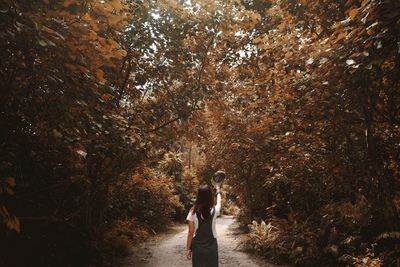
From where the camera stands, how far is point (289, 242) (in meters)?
10.6

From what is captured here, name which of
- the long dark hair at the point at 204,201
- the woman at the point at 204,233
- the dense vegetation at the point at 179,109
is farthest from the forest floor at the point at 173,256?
the long dark hair at the point at 204,201

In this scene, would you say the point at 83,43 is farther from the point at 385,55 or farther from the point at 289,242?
the point at 289,242

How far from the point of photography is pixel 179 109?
979 cm

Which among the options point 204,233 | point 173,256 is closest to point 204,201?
point 204,233

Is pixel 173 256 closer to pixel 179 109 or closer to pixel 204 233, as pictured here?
pixel 179 109

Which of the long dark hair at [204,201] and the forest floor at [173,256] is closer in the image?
the long dark hair at [204,201]

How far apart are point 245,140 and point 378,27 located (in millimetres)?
9181

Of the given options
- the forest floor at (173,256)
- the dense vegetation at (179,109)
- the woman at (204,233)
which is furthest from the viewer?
the forest floor at (173,256)

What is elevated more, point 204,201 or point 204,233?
point 204,201

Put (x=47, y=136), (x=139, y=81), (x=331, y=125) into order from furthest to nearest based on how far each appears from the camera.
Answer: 1. (x=139, y=81)
2. (x=331, y=125)
3. (x=47, y=136)

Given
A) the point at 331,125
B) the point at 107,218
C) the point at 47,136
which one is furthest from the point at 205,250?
the point at 107,218

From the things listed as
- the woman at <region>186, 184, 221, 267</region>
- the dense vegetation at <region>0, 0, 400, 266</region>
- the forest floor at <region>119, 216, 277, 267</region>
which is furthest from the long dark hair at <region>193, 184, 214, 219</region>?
the forest floor at <region>119, 216, 277, 267</region>

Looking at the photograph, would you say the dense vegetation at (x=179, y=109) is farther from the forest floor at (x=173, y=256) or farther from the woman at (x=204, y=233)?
the woman at (x=204, y=233)

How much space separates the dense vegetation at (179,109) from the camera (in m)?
4.59
